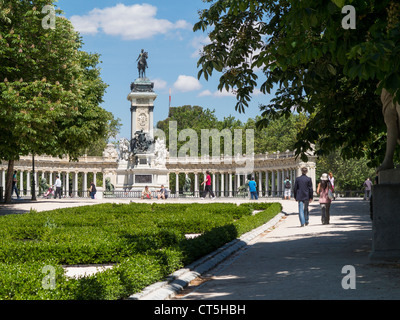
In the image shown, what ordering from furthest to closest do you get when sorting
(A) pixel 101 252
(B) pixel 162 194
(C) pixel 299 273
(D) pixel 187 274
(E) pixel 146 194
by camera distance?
(B) pixel 162 194
(E) pixel 146 194
(A) pixel 101 252
(D) pixel 187 274
(C) pixel 299 273

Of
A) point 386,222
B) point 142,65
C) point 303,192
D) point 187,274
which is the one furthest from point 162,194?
point 187,274

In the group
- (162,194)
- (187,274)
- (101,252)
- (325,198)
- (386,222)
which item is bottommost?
(162,194)

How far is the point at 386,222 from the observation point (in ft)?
37.4

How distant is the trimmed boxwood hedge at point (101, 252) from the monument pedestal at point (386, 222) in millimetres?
4044

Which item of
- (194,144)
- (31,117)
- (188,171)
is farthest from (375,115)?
(194,144)

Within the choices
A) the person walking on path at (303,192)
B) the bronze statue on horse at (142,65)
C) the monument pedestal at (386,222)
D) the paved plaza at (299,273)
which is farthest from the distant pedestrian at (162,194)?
the monument pedestal at (386,222)

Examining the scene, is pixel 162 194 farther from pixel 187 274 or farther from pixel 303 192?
pixel 187 274

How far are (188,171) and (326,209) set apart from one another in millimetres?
72642

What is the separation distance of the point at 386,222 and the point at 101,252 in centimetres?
642

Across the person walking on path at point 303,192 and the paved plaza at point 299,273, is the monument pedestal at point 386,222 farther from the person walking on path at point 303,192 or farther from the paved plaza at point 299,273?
the person walking on path at point 303,192

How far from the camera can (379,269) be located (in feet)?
33.9

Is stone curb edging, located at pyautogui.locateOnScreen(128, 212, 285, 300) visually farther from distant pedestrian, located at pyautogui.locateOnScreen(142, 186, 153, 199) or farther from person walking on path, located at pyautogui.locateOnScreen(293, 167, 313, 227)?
distant pedestrian, located at pyautogui.locateOnScreen(142, 186, 153, 199)
